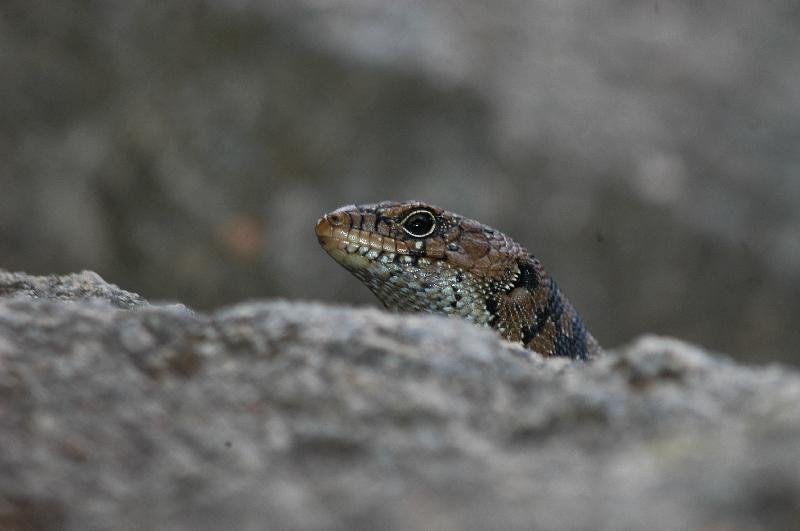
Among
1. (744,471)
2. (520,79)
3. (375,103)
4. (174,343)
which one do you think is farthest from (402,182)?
(744,471)

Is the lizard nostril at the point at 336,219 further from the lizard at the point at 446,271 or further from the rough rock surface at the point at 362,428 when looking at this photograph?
the rough rock surface at the point at 362,428

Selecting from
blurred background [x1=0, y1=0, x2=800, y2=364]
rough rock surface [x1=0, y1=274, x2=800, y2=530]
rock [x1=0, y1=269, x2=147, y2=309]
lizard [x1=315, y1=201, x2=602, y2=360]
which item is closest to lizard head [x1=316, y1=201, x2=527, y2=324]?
lizard [x1=315, y1=201, x2=602, y2=360]

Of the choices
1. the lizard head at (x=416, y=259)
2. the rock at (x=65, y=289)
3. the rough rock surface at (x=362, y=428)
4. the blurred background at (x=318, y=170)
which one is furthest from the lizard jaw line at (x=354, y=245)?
the blurred background at (x=318, y=170)

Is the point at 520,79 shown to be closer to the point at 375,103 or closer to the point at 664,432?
the point at 375,103

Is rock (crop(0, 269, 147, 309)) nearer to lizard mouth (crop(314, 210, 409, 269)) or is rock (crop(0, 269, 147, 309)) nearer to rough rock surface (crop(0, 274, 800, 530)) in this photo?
lizard mouth (crop(314, 210, 409, 269))

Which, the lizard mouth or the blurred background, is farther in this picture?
the blurred background

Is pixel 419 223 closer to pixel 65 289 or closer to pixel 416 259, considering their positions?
pixel 416 259

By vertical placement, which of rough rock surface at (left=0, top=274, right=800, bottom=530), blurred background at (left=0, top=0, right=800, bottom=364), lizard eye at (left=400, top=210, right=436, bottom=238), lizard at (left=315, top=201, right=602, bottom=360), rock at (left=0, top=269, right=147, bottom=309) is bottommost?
rough rock surface at (left=0, top=274, right=800, bottom=530)
